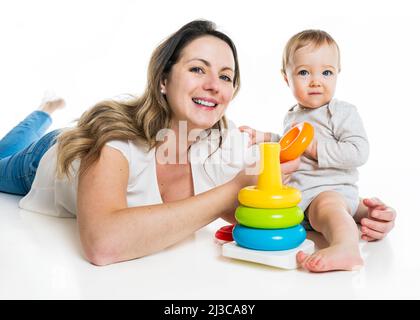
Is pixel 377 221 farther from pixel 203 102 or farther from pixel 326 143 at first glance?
pixel 203 102

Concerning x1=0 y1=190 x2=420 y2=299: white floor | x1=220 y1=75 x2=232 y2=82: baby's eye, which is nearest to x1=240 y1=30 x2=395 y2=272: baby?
x1=0 y1=190 x2=420 y2=299: white floor

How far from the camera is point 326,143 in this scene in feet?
6.01

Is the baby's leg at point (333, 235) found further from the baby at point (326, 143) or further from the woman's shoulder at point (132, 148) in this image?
the woman's shoulder at point (132, 148)

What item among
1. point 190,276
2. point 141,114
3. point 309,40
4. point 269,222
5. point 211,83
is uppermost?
point 309,40

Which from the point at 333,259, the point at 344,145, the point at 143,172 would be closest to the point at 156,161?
the point at 143,172

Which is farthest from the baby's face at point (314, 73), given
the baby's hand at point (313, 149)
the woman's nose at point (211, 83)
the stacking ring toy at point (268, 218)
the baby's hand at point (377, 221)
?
the stacking ring toy at point (268, 218)

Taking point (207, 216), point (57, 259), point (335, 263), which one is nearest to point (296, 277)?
point (335, 263)

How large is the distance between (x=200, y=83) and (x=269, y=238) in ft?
1.98

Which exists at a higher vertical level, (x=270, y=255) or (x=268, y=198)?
(x=268, y=198)

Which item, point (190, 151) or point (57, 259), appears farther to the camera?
point (190, 151)

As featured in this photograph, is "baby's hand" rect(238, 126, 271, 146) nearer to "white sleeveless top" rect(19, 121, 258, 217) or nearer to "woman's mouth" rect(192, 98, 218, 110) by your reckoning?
"white sleeveless top" rect(19, 121, 258, 217)

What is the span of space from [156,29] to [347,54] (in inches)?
48.6
